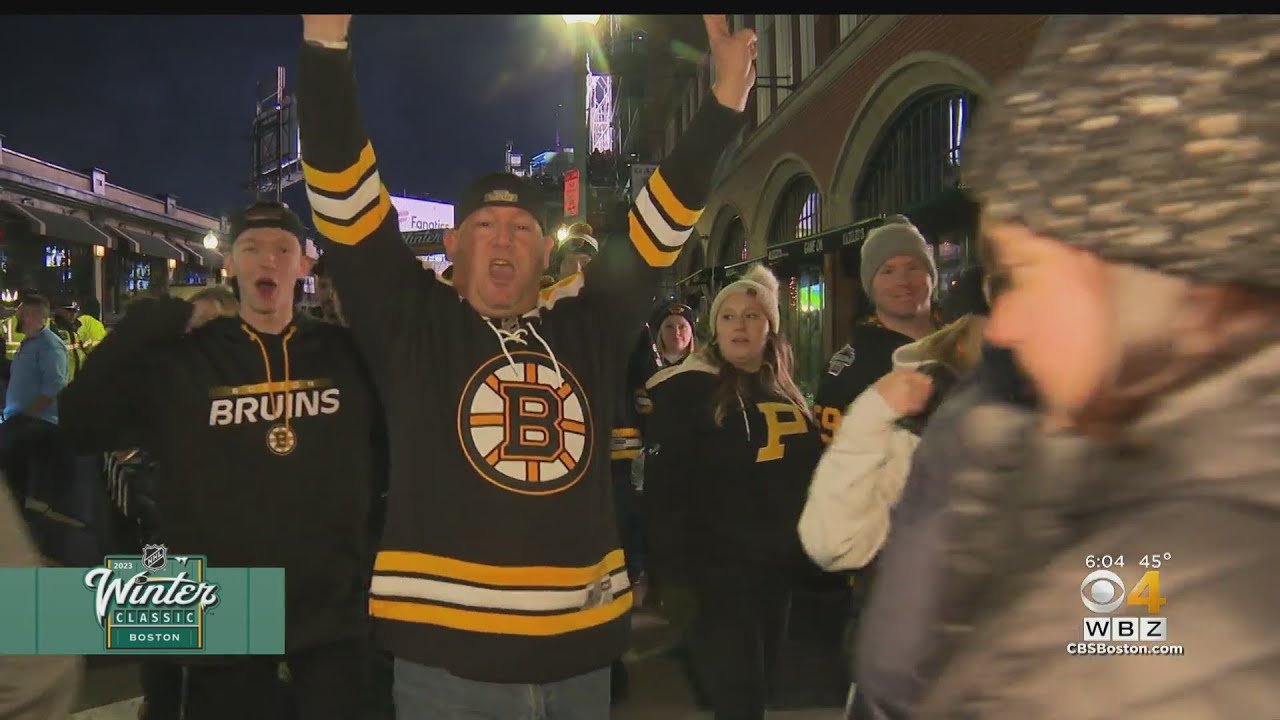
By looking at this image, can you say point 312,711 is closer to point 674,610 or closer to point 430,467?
point 430,467

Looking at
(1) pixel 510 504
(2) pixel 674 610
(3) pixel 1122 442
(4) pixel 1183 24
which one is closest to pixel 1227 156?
(4) pixel 1183 24

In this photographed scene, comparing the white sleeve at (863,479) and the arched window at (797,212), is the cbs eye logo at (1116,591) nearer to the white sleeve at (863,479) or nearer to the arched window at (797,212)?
the white sleeve at (863,479)

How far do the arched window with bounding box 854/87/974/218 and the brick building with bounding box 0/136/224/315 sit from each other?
13.9ft

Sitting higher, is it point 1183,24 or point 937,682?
point 1183,24

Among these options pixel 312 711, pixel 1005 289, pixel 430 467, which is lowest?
pixel 312 711

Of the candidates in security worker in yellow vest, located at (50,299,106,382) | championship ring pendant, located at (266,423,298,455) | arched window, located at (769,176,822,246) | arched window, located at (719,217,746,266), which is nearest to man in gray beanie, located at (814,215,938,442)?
championship ring pendant, located at (266,423,298,455)

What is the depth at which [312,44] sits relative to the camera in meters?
1.44

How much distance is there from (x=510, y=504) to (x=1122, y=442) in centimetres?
104

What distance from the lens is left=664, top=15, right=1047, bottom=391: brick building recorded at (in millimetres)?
5035

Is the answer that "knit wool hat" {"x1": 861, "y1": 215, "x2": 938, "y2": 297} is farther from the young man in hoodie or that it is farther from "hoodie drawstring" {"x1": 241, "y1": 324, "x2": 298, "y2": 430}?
"hoodie drawstring" {"x1": 241, "y1": 324, "x2": 298, "y2": 430}

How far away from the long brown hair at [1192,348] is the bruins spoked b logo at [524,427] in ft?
3.22

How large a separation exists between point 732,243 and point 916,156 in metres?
5.28

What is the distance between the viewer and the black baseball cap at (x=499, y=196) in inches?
63.6

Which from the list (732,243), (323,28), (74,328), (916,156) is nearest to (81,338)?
(74,328)
